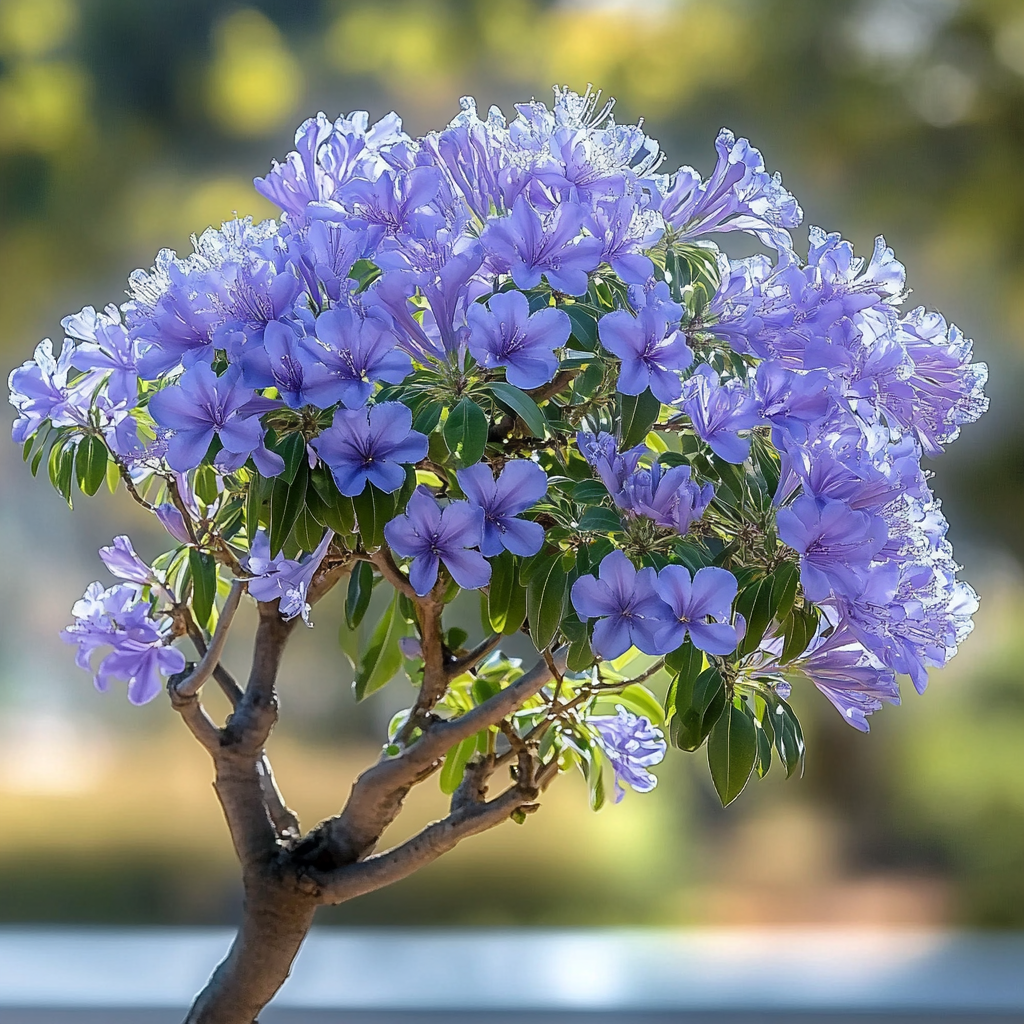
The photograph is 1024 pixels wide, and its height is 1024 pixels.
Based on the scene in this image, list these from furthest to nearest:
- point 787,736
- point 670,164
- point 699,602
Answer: point 670,164
point 787,736
point 699,602

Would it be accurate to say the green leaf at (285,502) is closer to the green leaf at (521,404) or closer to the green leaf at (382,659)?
the green leaf at (521,404)

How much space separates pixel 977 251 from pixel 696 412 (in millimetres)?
4213

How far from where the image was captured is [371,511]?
1.92 feet

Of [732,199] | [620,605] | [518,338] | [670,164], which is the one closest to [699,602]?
[620,605]

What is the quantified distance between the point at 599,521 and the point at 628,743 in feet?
0.99

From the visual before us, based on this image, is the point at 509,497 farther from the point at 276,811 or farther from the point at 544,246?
the point at 276,811

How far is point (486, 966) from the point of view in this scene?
2592 mm

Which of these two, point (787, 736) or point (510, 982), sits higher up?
point (510, 982)

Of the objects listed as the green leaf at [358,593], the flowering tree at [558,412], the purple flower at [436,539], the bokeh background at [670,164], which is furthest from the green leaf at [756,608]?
the bokeh background at [670,164]

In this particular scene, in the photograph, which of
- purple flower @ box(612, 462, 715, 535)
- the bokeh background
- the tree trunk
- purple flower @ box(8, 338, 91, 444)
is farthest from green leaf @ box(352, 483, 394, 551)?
the bokeh background

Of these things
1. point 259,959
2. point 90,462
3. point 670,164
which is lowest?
point 259,959

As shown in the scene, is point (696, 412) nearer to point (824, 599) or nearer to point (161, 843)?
point (824, 599)

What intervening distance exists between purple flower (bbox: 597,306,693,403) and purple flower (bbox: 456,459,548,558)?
0.06 metres

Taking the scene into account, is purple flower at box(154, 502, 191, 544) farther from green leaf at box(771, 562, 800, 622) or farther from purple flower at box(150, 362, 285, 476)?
green leaf at box(771, 562, 800, 622)
